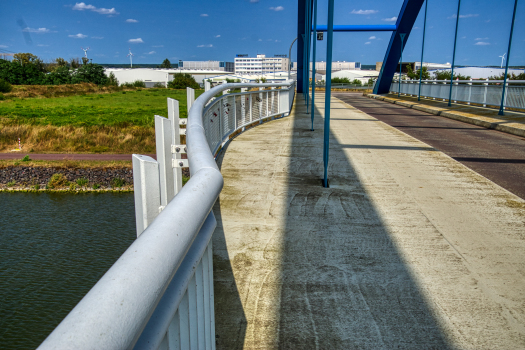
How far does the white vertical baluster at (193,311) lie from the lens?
4.76 ft

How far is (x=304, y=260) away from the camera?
14.1 ft

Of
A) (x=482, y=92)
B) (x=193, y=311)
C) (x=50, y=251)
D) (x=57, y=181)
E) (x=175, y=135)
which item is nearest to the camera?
(x=193, y=311)

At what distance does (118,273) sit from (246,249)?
3779 millimetres

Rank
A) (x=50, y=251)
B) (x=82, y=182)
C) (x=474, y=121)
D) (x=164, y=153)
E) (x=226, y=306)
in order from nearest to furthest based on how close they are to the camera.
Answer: (x=164, y=153)
(x=226, y=306)
(x=474, y=121)
(x=50, y=251)
(x=82, y=182)

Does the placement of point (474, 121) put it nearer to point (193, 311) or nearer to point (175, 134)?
point (175, 134)

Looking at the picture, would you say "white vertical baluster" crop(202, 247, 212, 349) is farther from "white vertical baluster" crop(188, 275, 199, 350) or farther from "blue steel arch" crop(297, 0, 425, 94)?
"blue steel arch" crop(297, 0, 425, 94)

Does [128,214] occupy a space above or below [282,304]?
below

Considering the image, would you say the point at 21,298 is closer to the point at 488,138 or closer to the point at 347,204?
the point at 347,204

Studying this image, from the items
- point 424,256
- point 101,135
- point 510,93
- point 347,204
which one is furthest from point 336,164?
point 101,135

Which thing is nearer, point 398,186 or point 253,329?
point 253,329

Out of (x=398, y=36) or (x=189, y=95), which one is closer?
(x=189, y=95)

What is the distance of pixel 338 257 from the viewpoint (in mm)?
4379

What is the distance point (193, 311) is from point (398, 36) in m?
34.7

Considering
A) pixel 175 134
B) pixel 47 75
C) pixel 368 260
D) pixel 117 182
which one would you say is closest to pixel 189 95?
pixel 175 134
